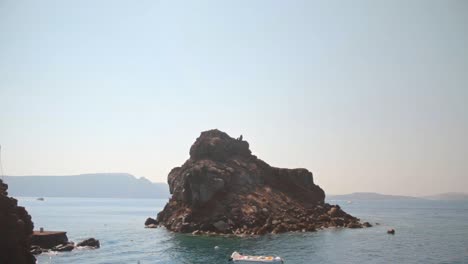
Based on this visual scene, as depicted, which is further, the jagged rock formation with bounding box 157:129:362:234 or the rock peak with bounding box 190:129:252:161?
the rock peak with bounding box 190:129:252:161

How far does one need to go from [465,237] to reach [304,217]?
1636 inches

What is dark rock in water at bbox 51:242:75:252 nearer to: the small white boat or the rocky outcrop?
the rocky outcrop

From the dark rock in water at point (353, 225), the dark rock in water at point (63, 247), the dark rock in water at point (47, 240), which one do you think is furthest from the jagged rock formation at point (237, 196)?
the dark rock in water at point (47, 240)

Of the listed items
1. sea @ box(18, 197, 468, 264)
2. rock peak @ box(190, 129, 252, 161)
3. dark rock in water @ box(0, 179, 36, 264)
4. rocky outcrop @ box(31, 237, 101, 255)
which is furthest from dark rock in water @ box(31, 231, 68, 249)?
rock peak @ box(190, 129, 252, 161)

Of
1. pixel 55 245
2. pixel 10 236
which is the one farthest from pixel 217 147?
pixel 10 236

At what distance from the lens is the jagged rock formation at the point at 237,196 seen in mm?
115625

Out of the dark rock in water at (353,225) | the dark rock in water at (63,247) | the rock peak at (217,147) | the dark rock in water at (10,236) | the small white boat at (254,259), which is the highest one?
the rock peak at (217,147)

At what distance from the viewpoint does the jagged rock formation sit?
116m

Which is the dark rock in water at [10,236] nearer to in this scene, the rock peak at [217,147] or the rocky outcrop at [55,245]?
the rocky outcrop at [55,245]

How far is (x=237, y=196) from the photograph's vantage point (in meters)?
123

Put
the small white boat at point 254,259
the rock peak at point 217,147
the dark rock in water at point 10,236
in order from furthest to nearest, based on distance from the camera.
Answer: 1. the rock peak at point 217,147
2. the small white boat at point 254,259
3. the dark rock in water at point 10,236

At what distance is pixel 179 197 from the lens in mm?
130625

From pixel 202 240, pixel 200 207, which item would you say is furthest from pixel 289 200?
pixel 202 240

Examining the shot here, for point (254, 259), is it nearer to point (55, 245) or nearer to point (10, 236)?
point (10, 236)
